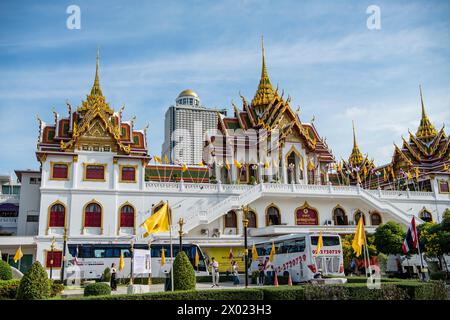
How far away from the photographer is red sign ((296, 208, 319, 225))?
140 feet

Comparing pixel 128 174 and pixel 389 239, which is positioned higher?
pixel 128 174

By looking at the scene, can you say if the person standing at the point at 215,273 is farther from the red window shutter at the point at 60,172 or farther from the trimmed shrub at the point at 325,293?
the red window shutter at the point at 60,172

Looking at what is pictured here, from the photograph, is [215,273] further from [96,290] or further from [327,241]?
[96,290]

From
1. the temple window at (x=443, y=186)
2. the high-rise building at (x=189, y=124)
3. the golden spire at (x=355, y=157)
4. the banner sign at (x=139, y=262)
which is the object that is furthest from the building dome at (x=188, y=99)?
the banner sign at (x=139, y=262)

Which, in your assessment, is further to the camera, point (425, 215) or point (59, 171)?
point (425, 215)

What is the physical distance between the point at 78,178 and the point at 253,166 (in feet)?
55.1

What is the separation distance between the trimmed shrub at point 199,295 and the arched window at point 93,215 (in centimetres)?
2338

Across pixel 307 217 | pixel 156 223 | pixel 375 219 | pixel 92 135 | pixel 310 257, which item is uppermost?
pixel 92 135

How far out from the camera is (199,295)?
14859mm

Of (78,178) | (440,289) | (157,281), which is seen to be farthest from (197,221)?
(440,289)

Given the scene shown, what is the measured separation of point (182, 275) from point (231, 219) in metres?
24.0

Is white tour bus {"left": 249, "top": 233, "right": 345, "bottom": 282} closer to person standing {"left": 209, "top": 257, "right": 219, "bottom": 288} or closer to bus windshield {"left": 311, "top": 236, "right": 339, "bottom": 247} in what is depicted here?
bus windshield {"left": 311, "top": 236, "right": 339, "bottom": 247}

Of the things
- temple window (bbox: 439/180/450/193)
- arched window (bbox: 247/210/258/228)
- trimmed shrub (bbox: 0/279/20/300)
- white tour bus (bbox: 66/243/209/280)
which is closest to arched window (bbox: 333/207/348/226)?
arched window (bbox: 247/210/258/228)

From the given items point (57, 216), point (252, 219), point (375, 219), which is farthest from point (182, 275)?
point (375, 219)
